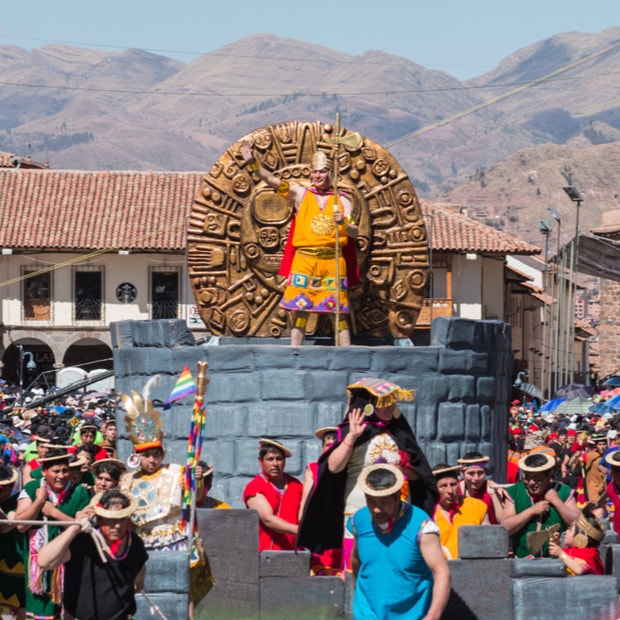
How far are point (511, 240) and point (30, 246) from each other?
1313 centimetres

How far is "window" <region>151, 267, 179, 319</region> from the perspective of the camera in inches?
1860

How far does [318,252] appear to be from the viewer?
14156 millimetres

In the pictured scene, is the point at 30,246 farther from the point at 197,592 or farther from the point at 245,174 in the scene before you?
the point at 197,592

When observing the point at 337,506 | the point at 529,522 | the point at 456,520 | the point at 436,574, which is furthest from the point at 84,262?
the point at 436,574

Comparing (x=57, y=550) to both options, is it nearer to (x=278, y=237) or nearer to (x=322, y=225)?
(x=322, y=225)

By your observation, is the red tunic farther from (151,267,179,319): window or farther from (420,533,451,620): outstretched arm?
(151,267,179,319): window

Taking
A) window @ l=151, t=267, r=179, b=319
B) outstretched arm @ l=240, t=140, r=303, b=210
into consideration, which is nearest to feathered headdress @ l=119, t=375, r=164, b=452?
outstretched arm @ l=240, t=140, r=303, b=210

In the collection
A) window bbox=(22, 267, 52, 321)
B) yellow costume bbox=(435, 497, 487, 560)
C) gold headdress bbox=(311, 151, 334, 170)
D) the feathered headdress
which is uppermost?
gold headdress bbox=(311, 151, 334, 170)

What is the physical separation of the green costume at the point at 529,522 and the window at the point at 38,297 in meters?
37.4

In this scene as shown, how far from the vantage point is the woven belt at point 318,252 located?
46.4ft

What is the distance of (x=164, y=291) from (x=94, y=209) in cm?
291

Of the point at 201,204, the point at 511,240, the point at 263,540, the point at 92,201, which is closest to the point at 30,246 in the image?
the point at 92,201

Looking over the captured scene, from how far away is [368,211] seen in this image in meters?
15.1

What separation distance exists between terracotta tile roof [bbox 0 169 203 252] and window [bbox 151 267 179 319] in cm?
118
